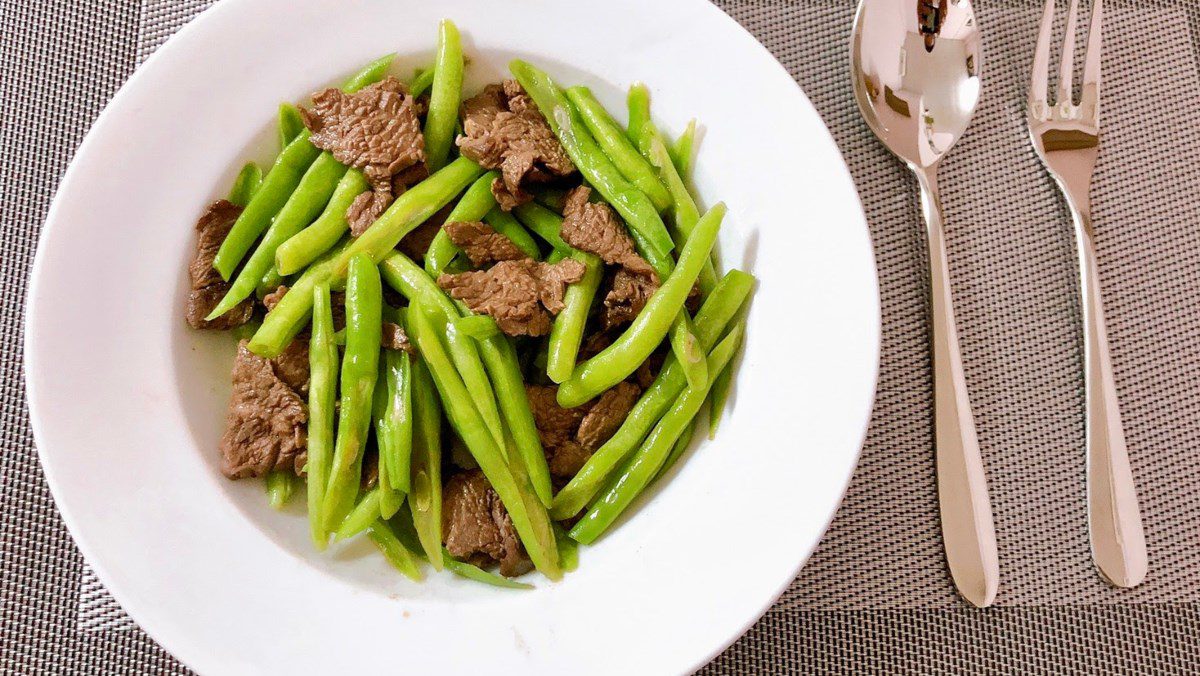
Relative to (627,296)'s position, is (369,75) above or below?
above

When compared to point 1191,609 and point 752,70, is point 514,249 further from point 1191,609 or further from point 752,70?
point 1191,609

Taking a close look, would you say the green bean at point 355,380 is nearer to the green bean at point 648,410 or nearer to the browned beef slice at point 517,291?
the browned beef slice at point 517,291

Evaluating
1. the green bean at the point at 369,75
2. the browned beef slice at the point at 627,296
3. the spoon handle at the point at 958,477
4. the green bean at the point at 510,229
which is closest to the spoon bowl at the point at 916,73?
the spoon handle at the point at 958,477

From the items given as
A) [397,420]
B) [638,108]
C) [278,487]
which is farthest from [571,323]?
[278,487]

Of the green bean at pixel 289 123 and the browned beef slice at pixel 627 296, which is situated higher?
the green bean at pixel 289 123

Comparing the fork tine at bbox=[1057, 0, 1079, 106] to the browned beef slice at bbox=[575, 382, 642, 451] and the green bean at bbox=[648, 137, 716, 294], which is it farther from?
the browned beef slice at bbox=[575, 382, 642, 451]

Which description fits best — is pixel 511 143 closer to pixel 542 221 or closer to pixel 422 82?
pixel 542 221
